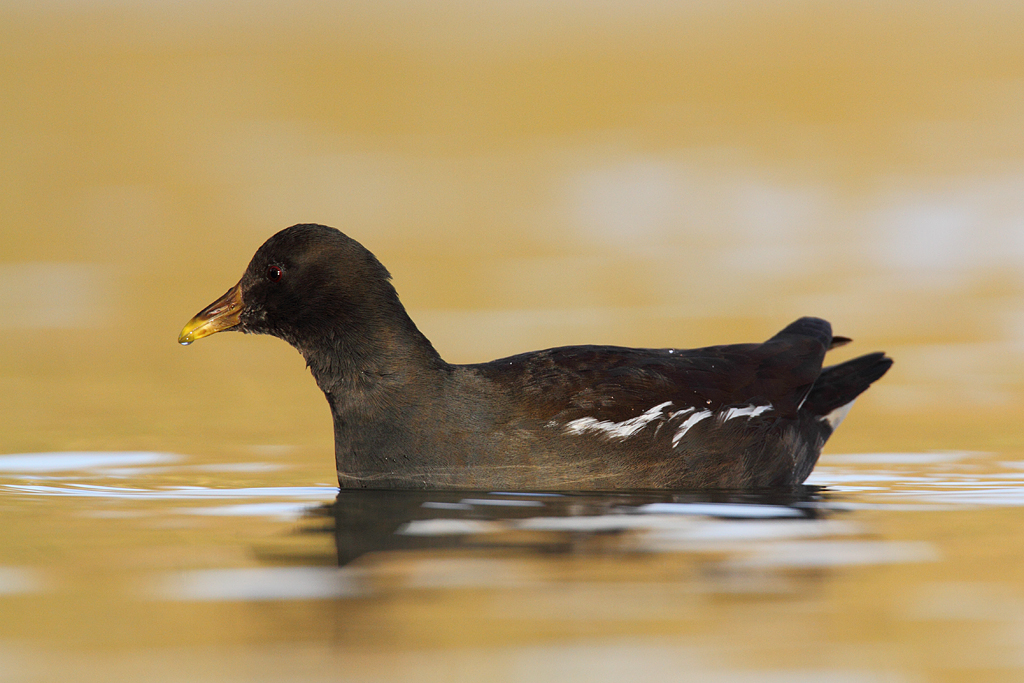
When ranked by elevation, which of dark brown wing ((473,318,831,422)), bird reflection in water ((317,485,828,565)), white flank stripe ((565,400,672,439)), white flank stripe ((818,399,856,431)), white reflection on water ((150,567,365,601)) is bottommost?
white reflection on water ((150,567,365,601))

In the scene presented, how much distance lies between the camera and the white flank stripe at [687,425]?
7.80 meters

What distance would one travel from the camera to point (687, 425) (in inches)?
309

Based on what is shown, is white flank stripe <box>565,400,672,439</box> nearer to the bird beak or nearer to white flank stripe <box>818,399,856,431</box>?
white flank stripe <box>818,399,856,431</box>

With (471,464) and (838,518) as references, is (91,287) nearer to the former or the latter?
(471,464)

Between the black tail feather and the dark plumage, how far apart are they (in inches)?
26.3

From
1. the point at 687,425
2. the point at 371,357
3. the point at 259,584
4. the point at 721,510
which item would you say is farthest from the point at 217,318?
the point at 721,510

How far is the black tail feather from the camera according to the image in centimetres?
888

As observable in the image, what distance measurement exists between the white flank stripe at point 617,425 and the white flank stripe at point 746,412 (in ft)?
1.36

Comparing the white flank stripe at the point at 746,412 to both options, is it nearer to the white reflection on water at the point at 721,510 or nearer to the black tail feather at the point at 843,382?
the black tail feather at the point at 843,382

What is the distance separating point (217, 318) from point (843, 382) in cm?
363

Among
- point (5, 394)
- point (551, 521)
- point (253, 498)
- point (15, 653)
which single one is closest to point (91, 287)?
point (5, 394)

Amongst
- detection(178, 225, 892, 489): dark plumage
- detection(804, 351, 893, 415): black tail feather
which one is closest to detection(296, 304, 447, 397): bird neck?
detection(178, 225, 892, 489): dark plumage

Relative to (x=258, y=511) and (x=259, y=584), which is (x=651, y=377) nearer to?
(x=258, y=511)

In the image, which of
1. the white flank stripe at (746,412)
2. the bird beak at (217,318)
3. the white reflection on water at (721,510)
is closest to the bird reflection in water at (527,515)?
the white reflection on water at (721,510)
